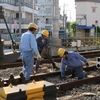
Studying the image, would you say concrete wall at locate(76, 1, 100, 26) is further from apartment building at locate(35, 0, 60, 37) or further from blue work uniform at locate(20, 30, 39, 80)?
blue work uniform at locate(20, 30, 39, 80)

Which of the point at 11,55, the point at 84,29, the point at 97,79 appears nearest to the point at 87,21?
the point at 84,29

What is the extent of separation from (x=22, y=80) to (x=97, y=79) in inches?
90.2

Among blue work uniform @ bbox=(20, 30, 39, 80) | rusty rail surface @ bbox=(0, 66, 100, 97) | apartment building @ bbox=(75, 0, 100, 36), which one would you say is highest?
apartment building @ bbox=(75, 0, 100, 36)

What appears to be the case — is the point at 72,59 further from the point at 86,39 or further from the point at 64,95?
the point at 86,39

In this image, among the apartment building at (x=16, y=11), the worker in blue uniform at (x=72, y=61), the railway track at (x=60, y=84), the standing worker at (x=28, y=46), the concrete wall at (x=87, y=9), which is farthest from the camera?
the concrete wall at (x=87, y=9)

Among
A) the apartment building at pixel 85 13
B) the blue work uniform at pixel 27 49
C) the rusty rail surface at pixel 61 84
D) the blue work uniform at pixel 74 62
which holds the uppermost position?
the apartment building at pixel 85 13

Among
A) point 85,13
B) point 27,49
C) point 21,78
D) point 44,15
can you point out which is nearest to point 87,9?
point 85,13

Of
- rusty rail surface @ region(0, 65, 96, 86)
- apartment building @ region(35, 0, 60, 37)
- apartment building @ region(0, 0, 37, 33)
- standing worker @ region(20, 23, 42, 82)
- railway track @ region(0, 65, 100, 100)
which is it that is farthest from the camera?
apartment building @ region(35, 0, 60, 37)

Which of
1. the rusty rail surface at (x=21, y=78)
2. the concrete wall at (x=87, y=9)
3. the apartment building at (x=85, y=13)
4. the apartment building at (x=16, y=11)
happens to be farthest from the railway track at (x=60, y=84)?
the concrete wall at (x=87, y=9)

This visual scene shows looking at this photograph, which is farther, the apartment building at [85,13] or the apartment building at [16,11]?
the apartment building at [85,13]

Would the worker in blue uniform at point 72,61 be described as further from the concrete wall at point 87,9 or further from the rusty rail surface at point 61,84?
the concrete wall at point 87,9

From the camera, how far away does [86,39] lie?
77.2 ft

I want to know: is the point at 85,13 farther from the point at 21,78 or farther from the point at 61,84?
the point at 61,84

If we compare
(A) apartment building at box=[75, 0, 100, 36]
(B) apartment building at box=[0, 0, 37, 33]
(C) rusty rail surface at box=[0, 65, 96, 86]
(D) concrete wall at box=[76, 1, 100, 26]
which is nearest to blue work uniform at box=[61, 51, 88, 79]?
(C) rusty rail surface at box=[0, 65, 96, 86]
